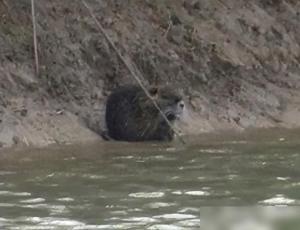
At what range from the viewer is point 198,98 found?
1399 centimetres

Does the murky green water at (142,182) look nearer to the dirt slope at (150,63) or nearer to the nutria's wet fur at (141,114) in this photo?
the nutria's wet fur at (141,114)

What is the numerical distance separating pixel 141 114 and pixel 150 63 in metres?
1.90

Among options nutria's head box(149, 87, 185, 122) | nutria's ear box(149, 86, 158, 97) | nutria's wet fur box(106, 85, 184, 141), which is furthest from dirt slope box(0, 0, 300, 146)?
nutria's ear box(149, 86, 158, 97)

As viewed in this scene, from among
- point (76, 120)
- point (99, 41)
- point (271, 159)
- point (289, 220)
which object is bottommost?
point (289, 220)

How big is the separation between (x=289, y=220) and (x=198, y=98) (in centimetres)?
948

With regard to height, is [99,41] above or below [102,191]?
above

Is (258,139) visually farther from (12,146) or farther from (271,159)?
(12,146)

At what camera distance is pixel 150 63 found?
14.3 meters

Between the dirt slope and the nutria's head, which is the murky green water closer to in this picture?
the nutria's head

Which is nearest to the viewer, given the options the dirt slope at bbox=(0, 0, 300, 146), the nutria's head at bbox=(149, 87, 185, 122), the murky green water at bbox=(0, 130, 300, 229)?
the murky green water at bbox=(0, 130, 300, 229)

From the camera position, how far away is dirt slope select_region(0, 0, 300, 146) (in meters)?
12.4

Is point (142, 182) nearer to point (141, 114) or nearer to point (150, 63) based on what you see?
point (141, 114)

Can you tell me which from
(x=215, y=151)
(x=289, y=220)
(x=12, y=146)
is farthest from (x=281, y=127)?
(x=289, y=220)

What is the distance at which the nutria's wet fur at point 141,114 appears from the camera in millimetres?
12234
